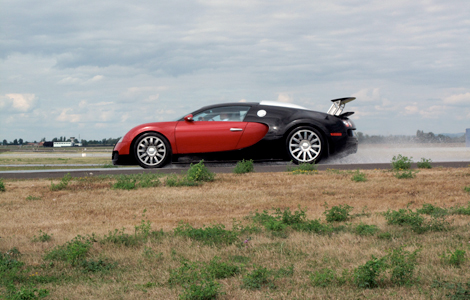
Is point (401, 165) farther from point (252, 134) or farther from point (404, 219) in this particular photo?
point (404, 219)

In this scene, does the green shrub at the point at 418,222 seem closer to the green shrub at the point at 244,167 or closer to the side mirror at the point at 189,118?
the green shrub at the point at 244,167

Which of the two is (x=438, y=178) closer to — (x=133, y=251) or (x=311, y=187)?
(x=311, y=187)

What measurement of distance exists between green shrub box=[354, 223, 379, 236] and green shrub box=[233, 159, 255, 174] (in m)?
5.54

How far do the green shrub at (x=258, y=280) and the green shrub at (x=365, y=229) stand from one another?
202 centimetres

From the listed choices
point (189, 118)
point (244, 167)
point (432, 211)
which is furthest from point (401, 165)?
point (189, 118)

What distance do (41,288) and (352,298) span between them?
294cm

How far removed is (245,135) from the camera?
11.5 m

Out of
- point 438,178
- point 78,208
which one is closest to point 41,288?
point 78,208

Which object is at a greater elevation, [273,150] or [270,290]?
[273,150]

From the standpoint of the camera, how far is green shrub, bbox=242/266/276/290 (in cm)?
408

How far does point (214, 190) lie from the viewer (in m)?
9.45

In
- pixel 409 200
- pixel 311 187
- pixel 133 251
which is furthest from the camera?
pixel 311 187

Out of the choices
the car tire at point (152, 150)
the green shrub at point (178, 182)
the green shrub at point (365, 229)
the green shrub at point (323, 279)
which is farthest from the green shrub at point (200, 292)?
the car tire at point (152, 150)

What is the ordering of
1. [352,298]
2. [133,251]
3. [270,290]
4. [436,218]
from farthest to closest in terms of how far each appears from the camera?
[436,218]
[133,251]
[270,290]
[352,298]
